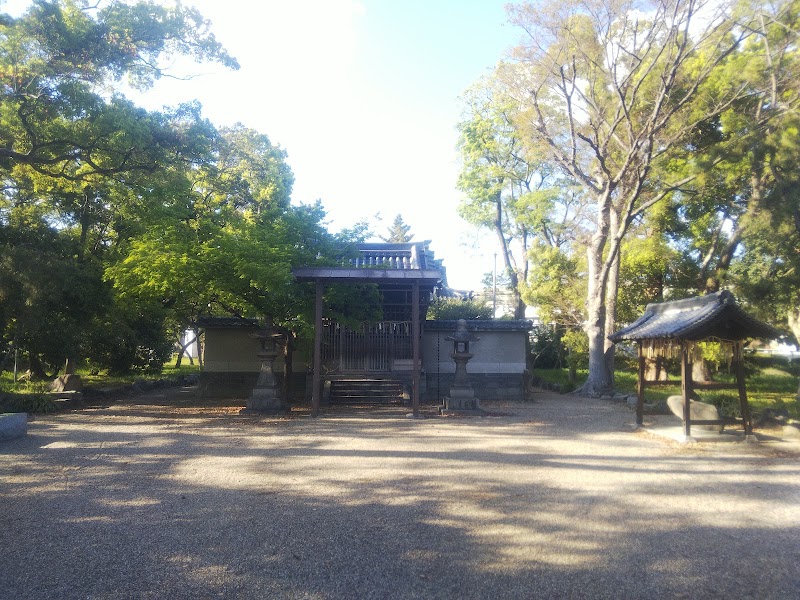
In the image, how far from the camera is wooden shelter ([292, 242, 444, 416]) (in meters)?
11.8

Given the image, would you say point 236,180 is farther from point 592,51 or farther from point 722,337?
point 722,337

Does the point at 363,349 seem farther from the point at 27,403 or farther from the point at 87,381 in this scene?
the point at 87,381

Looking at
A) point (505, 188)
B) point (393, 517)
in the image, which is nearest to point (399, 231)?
point (505, 188)

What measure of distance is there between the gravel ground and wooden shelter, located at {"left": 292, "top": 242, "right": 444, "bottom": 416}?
9.82ft

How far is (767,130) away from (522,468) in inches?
507

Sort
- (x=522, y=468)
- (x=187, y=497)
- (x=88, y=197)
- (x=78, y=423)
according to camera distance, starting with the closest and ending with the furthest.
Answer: (x=187, y=497) → (x=522, y=468) → (x=78, y=423) → (x=88, y=197)

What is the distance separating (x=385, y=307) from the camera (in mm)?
15945

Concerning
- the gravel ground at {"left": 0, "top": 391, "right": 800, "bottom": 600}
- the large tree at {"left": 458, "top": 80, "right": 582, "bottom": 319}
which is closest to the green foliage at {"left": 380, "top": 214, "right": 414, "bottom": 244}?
the large tree at {"left": 458, "top": 80, "right": 582, "bottom": 319}

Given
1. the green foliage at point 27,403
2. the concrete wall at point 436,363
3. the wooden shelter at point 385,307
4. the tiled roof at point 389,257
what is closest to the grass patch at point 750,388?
the concrete wall at point 436,363

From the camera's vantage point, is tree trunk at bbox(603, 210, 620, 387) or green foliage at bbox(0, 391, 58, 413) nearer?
green foliage at bbox(0, 391, 58, 413)

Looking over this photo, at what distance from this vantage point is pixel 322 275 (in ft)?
38.5

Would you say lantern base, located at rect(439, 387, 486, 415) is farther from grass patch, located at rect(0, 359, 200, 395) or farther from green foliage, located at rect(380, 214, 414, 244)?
green foliage, located at rect(380, 214, 414, 244)

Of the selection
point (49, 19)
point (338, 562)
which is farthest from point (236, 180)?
point (338, 562)

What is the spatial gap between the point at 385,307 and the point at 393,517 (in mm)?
10816
